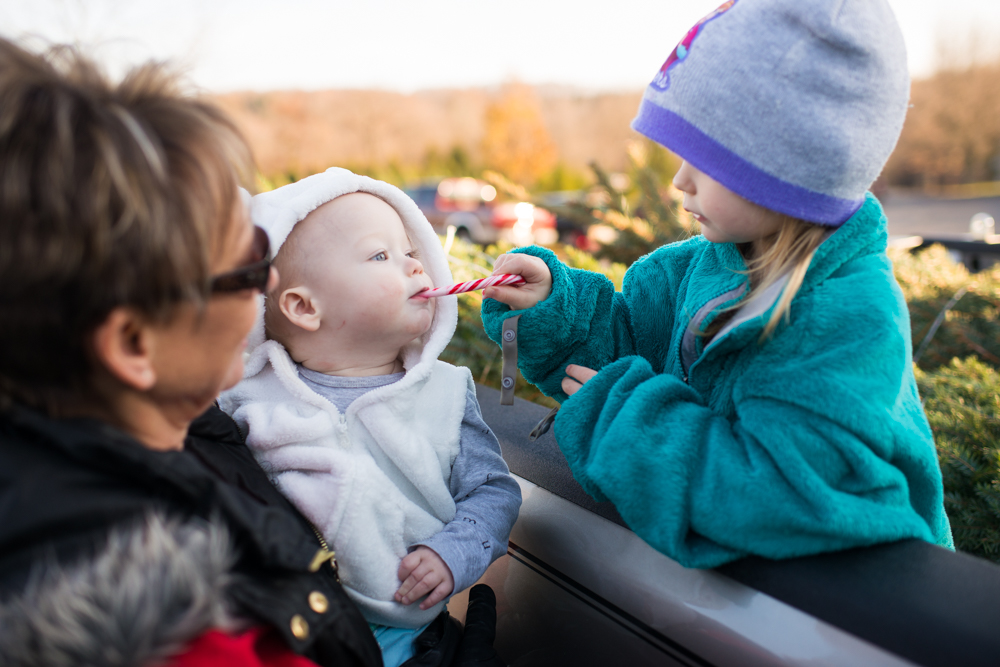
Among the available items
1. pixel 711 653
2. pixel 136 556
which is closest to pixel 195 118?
pixel 136 556

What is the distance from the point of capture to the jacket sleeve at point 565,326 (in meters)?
1.60

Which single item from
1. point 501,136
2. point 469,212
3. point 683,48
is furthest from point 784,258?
point 501,136

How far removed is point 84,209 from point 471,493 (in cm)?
94

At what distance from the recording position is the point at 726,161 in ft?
4.10

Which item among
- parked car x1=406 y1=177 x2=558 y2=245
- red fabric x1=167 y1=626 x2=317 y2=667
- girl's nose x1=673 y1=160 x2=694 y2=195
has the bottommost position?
parked car x1=406 y1=177 x2=558 y2=245

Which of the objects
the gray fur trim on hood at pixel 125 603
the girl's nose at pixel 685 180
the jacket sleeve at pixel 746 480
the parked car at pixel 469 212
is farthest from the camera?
the parked car at pixel 469 212

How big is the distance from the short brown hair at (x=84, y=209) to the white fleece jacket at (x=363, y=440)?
0.38 m

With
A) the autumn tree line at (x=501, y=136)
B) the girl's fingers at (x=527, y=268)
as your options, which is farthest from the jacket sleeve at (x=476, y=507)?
the autumn tree line at (x=501, y=136)

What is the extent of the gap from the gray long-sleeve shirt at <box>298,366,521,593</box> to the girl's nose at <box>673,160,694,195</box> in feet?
2.21

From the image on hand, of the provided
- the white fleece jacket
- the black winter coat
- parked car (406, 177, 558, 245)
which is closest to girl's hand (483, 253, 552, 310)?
the white fleece jacket

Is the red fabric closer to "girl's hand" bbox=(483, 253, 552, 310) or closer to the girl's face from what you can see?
"girl's hand" bbox=(483, 253, 552, 310)

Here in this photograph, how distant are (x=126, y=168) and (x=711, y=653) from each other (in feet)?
3.73

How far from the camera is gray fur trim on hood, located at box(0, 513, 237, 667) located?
73cm

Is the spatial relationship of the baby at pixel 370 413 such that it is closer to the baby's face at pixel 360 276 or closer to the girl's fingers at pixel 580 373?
the baby's face at pixel 360 276
